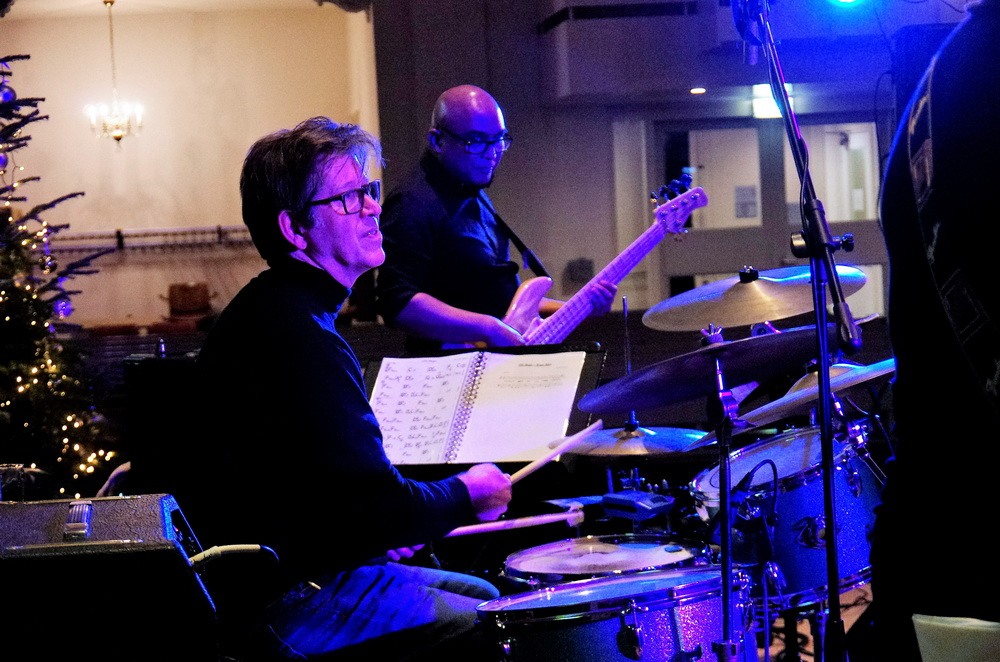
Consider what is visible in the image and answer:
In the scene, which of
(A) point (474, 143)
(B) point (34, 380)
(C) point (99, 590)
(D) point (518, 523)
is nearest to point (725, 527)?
(D) point (518, 523)

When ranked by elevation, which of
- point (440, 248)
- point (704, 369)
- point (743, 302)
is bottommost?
point (704, 369)

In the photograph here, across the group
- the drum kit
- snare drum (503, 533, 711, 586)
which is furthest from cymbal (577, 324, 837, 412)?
snare drum (503, 533, 711, 586)

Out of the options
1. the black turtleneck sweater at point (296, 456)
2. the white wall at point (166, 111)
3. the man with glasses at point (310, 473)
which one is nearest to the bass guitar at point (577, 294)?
the man with glasses at point (310, 473)

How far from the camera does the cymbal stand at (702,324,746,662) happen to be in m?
2.20

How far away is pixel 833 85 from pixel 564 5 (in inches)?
88.8

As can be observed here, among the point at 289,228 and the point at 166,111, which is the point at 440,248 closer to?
the point at 289,228

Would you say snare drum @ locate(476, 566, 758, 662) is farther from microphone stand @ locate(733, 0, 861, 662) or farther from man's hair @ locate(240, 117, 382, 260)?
man's hair @ locate(240, 117, 382, 260)

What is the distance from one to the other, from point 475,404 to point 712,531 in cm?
67

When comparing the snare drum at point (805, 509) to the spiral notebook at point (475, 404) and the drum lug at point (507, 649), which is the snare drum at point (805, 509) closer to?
the spiral notebook at point (475, 404)

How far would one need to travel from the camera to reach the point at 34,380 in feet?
16.6

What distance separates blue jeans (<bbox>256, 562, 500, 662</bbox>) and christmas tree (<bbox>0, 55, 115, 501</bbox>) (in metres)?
3.16

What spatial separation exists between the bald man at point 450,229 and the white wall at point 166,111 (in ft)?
31.2

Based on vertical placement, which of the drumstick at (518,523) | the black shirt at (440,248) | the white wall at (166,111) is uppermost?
the white wall at (166,111)

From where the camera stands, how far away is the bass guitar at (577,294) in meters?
3.82
